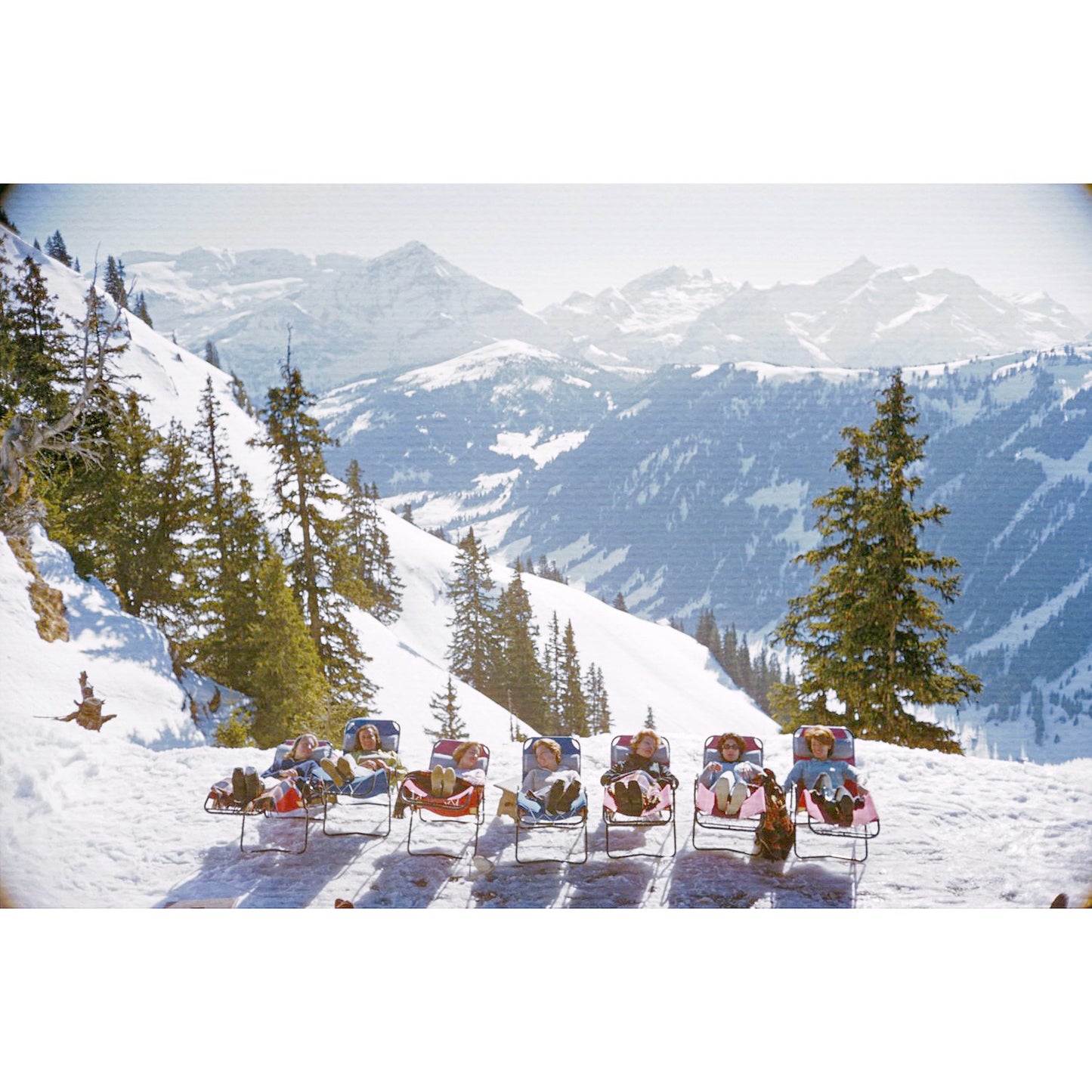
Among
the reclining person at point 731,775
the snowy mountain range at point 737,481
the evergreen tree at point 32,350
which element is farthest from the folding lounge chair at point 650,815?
the evergreen tree at point 32,350

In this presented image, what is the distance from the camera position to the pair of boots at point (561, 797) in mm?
5871

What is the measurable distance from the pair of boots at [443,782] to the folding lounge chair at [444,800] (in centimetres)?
5

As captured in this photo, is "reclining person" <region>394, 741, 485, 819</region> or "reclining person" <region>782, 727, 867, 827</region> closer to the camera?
"reclining person" <region>782, 727, 867, 827</region>

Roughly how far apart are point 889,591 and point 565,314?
567 centimetres

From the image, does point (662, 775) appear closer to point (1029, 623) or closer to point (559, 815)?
point (559, 815)

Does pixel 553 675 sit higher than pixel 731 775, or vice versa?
pixel 731 775

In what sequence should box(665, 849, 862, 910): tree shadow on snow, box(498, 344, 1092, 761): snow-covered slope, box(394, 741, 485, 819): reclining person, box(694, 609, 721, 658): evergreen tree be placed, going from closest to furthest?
1. box(665, 849, 862, 910): tree shadow on snow
2. box(394, 741, 485, 819): reclining person
3. box(498, 344, 1092, 761): snow-covered slope
4. box(694, 609, 721, 658): evergreen tree

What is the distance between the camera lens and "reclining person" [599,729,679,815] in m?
5.88

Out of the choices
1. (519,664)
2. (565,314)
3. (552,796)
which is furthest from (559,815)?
(519,664)

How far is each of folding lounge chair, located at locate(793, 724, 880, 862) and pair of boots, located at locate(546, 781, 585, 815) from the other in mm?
1596

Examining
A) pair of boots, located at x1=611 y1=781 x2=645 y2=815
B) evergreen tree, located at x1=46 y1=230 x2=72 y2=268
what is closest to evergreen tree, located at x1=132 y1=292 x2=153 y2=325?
evergreen tree, located at x1=46 y1=230 x2=72 y2=268

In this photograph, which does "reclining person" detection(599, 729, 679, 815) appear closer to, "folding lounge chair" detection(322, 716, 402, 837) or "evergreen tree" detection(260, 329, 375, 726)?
"folding lounge chair" detection(322, 716, 402, 837)

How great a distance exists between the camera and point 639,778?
5.98 m
